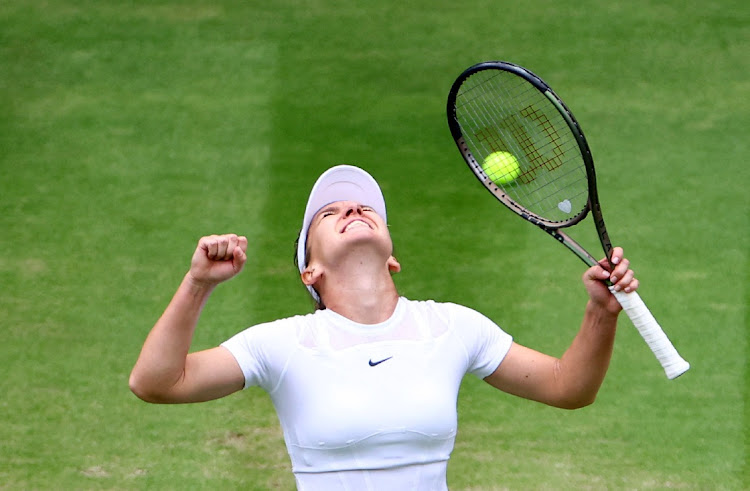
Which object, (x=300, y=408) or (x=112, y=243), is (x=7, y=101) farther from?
(x=300, y=408)

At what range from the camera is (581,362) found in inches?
140

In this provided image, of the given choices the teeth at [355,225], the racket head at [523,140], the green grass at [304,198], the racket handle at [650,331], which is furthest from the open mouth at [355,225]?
the green grass at [304,198]

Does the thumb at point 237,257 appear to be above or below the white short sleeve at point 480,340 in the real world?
above

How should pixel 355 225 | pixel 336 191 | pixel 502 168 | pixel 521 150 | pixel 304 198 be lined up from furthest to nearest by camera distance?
pixel 304 198
pixel 521 150
pixel 502 168
pixel 336 191
pixel 355 225

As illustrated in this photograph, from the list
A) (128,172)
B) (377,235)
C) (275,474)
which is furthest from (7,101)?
(377,235)

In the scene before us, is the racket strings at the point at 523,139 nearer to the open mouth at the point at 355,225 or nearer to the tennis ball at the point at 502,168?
the tennis ball at the point at 502,168

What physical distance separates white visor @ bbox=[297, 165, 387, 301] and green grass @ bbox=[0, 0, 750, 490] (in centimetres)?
172

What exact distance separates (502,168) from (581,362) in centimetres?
158

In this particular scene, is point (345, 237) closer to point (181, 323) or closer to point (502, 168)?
point (181, 323)

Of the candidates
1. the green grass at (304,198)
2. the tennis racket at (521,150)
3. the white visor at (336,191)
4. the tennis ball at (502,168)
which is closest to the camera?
the white visor at (336,191)

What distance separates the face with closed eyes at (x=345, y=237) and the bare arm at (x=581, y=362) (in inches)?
19.9

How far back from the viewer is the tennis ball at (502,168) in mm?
4758

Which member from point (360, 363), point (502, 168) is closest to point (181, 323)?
point (360, 363)

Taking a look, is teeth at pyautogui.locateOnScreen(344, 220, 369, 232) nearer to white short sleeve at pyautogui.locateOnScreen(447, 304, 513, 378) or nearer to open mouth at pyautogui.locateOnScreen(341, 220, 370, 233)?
open mouth at pyautogui.locateOnScreen(341, 220, 370, 233)
